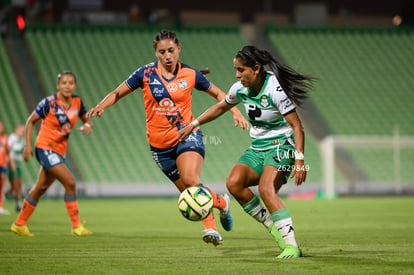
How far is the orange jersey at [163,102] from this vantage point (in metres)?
9.13

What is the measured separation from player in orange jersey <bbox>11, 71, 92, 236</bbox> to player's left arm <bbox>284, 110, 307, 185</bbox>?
4570 millimetres

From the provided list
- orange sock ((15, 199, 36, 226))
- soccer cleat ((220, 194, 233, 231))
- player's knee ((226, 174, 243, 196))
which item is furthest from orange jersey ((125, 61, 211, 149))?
orange sock ((15, 199, 36, 226))

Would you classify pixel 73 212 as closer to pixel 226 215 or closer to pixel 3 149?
pixel 226 215

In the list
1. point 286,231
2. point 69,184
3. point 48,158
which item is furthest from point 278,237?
point 48,158

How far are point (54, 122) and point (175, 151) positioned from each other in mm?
3057

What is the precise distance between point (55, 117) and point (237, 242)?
3674mm

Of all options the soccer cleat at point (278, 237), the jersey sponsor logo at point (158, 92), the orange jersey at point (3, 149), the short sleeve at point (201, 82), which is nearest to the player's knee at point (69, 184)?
the jersey sponsor logo at point (158, 92)

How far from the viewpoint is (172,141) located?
360 inches

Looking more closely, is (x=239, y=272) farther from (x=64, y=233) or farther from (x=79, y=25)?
(x=79, y=25)

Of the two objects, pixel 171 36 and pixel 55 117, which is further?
pixel 55 117

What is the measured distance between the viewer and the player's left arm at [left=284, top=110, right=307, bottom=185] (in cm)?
732

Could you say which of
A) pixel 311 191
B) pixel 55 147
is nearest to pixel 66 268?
pixel 55 147

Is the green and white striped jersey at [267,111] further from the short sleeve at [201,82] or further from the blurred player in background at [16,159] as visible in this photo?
the blurred player in background at [16,159]

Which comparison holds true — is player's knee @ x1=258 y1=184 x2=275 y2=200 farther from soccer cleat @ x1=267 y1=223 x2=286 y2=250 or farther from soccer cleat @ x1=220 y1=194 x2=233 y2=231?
soccer cleat @ x1=220 y1=194 x2=233 y2=231
